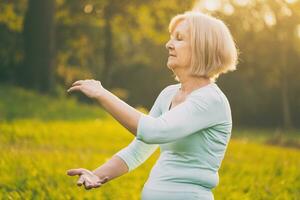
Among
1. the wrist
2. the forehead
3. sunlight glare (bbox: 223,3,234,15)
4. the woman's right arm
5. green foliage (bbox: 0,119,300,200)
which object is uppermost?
the forehead

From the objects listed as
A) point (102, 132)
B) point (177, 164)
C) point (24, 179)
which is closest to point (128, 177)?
point (24, 179)

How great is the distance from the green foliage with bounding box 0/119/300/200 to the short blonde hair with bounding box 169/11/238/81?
9.35ft

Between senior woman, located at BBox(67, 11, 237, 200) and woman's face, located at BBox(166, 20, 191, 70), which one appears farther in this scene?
woman's face, located at BBox(166, 20, 191, 70)

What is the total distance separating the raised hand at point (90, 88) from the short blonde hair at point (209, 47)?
0.51 metres

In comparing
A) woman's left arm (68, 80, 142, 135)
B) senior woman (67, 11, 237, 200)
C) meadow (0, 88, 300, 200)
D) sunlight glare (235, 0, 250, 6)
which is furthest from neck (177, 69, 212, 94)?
sunlight glare (235, 0, 250, 6)

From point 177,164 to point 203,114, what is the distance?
31 cm

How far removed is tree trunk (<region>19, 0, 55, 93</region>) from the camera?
874 inches

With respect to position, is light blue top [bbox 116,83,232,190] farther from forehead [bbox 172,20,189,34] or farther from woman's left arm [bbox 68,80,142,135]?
forehead [bbox 172,20,189,34]

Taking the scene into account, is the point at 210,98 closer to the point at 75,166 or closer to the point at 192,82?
the point at 192,82

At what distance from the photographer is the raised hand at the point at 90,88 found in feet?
10.8

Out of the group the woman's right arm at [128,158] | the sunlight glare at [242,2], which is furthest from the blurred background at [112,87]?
the woman's right arm at [128,158]

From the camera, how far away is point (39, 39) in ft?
74.4

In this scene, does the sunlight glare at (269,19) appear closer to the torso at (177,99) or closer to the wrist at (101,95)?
the torso at (177,99)

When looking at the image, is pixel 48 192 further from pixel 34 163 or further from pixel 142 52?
pixel 142 52
